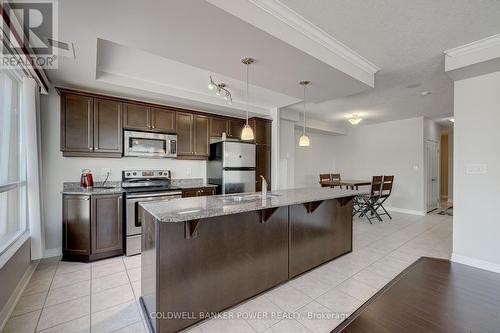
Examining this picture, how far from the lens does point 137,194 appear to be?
317 centimetres

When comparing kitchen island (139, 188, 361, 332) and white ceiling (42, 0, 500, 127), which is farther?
white ceiling (42, 0, 500, 127)

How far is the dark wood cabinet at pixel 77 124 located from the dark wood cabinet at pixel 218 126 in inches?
75.2

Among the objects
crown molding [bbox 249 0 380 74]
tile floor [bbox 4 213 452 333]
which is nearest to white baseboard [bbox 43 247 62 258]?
tile floor [bbox 4 213 452 333]

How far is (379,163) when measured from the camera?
21.8 ft

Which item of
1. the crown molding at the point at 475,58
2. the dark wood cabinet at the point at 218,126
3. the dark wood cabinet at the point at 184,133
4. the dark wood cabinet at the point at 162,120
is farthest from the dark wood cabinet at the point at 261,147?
the crown molding at the point at 475,58

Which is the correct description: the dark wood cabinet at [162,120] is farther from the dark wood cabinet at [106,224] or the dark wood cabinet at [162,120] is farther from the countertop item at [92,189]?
the dark wood cabinet at [106,224]

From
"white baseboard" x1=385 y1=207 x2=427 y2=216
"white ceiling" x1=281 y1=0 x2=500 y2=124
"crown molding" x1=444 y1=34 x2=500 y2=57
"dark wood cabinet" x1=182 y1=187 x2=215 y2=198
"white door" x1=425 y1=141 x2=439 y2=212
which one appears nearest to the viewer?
"white ceiling" x1=281 y1=0 x2=500 y2=124

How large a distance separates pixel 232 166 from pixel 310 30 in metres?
2.58

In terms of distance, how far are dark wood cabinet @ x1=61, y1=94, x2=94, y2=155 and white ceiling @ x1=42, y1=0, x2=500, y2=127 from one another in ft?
0.78

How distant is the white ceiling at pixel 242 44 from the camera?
1.75 m

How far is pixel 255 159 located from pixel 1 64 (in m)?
3.60

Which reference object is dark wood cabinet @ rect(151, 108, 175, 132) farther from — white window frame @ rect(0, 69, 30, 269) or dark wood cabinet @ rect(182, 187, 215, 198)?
white window frame @ rect(0, 69, 30, 269)

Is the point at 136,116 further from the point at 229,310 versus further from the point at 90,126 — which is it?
the point at 229,310

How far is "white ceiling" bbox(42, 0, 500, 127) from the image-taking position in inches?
69.1
